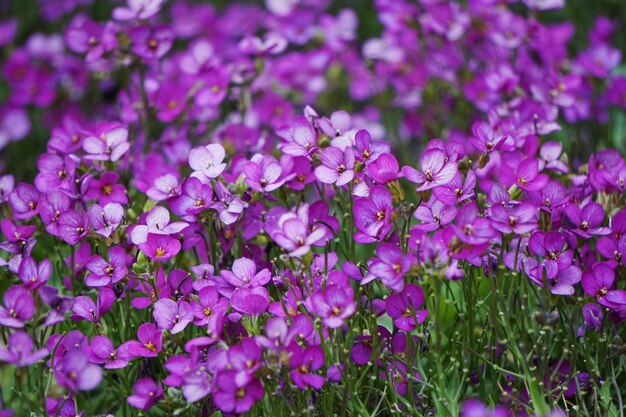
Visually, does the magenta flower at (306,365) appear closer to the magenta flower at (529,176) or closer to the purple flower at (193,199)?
the purple flower at (193,199)

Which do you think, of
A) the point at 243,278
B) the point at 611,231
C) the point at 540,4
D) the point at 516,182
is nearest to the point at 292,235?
the point at 243,278

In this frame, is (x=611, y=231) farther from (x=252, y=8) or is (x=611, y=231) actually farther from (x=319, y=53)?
(x=252, y=8)

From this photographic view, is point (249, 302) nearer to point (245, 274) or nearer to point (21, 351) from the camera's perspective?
point (245, 274)

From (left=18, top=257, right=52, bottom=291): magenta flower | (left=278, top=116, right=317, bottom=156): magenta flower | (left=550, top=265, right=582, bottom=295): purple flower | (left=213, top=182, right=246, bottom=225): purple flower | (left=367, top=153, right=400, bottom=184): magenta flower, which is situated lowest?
(left=550, top=265, right=582, bottom=295): purple flower

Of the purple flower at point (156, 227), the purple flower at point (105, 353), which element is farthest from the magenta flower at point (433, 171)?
the purple flower at point (105, 353)

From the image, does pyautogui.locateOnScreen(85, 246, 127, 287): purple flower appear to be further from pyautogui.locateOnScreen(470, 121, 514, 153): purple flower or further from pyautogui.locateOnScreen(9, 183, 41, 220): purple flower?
pyautogui.locateOnScreen(470, 121, 514, 153): purple flower

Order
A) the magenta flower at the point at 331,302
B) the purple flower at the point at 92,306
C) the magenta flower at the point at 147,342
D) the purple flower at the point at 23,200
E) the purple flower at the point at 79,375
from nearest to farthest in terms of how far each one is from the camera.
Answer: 1. the purple flower at the point at 79,375
2. the magenta flower at the point at 331,302
3. the magenta flower at the point at 147,342
4. the purple flower at the point at 92,306
5. the purple flower at the point at 23,200

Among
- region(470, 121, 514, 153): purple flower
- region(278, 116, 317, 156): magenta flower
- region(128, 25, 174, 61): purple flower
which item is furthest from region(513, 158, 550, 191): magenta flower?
region(128, 25, 174, 61): purple flower
